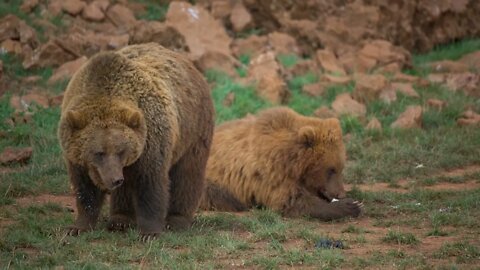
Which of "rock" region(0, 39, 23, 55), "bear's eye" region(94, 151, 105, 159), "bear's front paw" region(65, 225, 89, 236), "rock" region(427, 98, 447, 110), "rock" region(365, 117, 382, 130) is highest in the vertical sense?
"bear's eye" region(94, 151, 105, 159)

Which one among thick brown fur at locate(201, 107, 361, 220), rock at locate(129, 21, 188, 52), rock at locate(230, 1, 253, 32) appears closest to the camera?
thick brown fur at locate(201, 107, 361, 220)

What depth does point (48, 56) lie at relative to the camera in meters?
12.8

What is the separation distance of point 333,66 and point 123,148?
752 centimetres

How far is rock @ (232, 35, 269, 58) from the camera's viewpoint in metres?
14.3

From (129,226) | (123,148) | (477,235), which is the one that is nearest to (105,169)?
(123,148)

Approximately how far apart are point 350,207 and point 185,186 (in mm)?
1796

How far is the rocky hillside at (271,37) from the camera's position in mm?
12969

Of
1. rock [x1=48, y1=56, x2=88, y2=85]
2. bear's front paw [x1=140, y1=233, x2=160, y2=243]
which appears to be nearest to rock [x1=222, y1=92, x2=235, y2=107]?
rock [x1=48, y1=56, x2=88, y2=85]

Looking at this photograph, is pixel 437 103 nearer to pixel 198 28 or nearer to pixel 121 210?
pixel 198 28

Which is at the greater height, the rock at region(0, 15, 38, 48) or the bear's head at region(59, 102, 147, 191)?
the bear's head at region(59, 102, 147, 191)

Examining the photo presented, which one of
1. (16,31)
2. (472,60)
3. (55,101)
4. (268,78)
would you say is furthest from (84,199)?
(472,60)

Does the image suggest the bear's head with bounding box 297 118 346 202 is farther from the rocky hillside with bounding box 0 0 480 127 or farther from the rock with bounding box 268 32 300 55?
the rock with bounding box 268 32 300 55

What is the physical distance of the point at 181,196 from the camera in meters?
8.30

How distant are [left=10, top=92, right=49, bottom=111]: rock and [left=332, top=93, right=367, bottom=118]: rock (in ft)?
13.2
